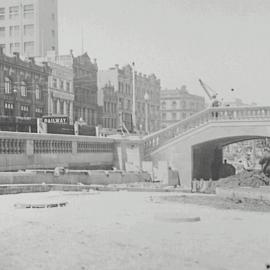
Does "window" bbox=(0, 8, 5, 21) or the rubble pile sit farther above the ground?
"window" bbox=(0, 8, 5, 21)

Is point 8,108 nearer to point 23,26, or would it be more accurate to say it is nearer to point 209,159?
point 209,159

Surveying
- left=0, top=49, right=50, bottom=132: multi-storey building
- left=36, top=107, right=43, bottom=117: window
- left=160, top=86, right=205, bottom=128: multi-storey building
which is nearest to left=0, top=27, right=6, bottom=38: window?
left=0, top=49, right=50, bottom=132: multi-storey building

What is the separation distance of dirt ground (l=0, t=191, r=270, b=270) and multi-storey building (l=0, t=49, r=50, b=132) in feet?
93.8

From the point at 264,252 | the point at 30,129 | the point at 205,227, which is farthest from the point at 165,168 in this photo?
the point at 264,252

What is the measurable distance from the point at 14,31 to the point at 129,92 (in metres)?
16.9

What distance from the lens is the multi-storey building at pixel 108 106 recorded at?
210 ft

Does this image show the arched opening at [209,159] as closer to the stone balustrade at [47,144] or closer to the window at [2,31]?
the stone balustrade at [47,144]

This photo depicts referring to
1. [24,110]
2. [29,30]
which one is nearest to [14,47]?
[29,30]

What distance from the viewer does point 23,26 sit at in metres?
67.8

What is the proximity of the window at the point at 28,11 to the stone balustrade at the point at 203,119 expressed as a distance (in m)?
42.1

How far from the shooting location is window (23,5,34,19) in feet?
222

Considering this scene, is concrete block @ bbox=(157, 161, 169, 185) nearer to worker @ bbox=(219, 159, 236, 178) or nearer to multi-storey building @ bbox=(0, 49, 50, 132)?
worker @ bbox=(219, 159, 236, 178)

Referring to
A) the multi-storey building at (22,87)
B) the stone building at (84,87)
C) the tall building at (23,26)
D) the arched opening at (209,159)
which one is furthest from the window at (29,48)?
the arched opening at (209,159)

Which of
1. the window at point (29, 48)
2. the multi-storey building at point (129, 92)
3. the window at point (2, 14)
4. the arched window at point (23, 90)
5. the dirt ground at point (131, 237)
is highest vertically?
the window at point (2, 14)
